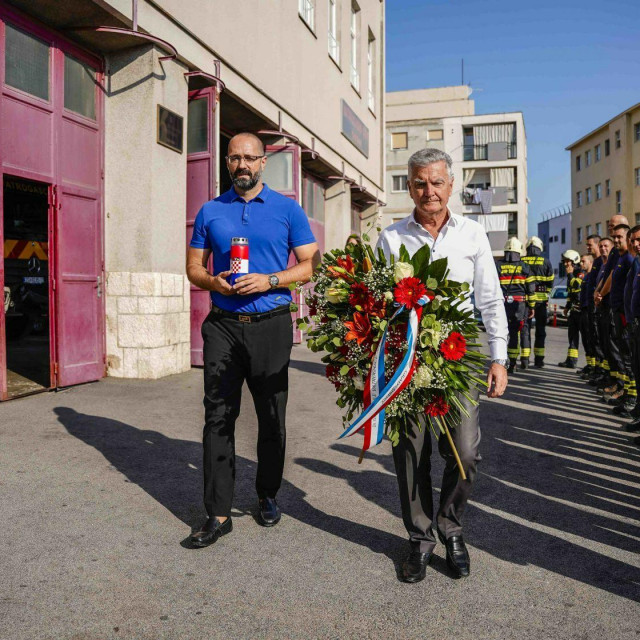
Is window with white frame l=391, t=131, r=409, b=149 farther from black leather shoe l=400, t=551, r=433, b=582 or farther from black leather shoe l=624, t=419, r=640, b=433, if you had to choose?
black leather shoe l=400, t=551, r=433, b=582

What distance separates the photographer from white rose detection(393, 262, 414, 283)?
2.97 m

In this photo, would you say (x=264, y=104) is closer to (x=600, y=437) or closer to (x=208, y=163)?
(x=208, y=163)

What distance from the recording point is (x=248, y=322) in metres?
3.66

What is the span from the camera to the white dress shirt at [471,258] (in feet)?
11.0

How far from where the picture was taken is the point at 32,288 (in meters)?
14.7

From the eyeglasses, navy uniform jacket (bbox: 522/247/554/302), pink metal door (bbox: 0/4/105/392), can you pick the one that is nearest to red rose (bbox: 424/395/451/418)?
the eyeglasses

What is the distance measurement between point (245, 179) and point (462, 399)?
1.70 m

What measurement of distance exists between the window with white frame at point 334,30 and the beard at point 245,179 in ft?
46.8

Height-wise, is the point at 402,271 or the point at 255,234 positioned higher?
the point at 255,234

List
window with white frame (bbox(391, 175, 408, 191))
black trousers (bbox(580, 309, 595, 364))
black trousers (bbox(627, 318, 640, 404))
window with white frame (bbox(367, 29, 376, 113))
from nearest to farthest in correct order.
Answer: black trousers (bbox(627, 318, 640, 404)) < black trousers (bbox(580, 309, 595, 364)) < window with white frame (bbox(367, 29, 376, 113)) < window with white frame (bbox(391, 175, 408, 191))

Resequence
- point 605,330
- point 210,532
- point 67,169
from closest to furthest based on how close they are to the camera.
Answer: point 210,532 < point 67,169 < point 605,330

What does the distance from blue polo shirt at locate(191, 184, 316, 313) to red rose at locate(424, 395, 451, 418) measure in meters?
1.12

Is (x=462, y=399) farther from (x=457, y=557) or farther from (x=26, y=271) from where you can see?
(x=26, y=271)

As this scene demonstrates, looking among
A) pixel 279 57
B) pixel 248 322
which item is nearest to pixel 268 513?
pixel 248 322
